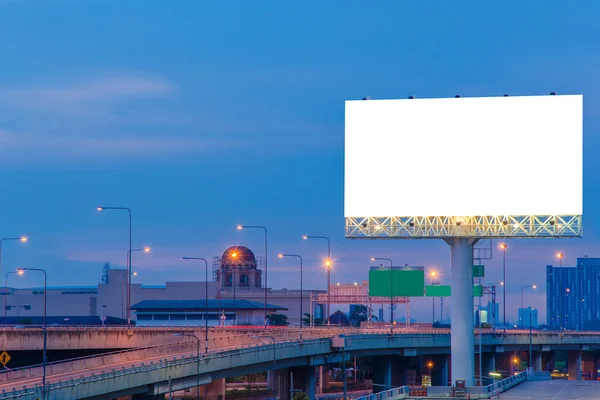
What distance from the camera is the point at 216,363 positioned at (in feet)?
258

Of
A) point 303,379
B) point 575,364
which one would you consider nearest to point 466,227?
point 303,379

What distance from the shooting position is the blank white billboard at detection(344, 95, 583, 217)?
274 feet

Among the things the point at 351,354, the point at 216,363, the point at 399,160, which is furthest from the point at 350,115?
the point at 351,354

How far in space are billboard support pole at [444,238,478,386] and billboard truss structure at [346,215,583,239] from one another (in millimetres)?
1519

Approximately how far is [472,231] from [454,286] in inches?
185

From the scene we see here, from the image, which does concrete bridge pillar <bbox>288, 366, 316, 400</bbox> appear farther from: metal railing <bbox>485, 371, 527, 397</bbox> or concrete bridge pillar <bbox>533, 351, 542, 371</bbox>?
concrete bridge pillar <bbox>533, 351, 542, 371</bbox>

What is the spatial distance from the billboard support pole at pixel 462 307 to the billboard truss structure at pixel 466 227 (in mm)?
1519

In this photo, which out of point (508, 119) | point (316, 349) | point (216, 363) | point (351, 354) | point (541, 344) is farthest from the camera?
point (541, 344)

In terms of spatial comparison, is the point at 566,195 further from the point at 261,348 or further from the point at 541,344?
the point at 541,344

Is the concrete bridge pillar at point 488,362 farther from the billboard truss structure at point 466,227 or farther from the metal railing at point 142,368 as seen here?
the billboard truss structure at point 466,227

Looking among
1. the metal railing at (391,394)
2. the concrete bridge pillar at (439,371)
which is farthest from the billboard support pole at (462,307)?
the concrete bridge pillar at (439,371)

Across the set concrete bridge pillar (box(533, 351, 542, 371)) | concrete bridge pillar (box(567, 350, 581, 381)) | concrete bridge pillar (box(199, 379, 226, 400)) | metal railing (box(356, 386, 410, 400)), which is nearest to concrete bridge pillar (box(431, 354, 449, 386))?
concrete bridge pillar (box(533, 351, 542, 371))

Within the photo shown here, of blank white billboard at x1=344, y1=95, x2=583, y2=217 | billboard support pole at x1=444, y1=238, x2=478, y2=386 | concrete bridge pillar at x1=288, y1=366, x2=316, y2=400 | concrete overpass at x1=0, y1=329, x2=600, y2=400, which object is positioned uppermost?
blank white billboard at x1=344, y1=95, x2=583, y2=217

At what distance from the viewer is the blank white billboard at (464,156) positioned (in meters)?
83.6
